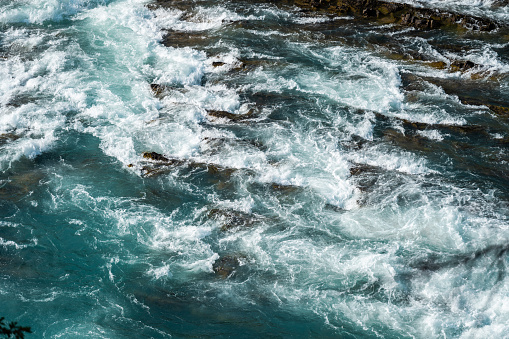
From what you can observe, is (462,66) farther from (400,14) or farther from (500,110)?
(400,14)

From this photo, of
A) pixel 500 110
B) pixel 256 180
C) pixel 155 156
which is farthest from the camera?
pixel 500 110

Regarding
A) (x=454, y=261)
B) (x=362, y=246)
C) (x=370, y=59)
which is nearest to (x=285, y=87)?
(x=370, y=59)

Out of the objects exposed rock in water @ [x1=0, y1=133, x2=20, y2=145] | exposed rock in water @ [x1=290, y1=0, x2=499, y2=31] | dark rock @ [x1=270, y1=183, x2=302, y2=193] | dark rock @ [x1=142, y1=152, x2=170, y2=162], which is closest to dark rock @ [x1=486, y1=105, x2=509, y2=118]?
exposed rock in water @ [x1=290, y1=0, x2=499, y2=31]

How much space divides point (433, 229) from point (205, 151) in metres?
9.82

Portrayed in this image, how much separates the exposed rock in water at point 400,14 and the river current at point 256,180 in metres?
0.79

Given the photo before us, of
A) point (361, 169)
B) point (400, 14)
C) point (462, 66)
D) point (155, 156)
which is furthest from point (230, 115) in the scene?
point (400, 14)

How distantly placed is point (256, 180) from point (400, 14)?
1724 centimetres

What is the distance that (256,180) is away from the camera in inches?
825

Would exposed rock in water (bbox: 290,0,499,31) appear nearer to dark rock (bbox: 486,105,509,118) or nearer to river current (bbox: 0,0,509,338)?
river current (bbox: 0,0,509,338)

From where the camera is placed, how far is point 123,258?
60.2 ft

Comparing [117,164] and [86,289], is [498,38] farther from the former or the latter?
[86,289]

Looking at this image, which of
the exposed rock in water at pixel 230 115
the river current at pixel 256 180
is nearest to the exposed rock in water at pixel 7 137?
the river current at pixel 256 180

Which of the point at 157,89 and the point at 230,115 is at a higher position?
the point at 157,89

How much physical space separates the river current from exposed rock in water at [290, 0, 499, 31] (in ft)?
2.58
